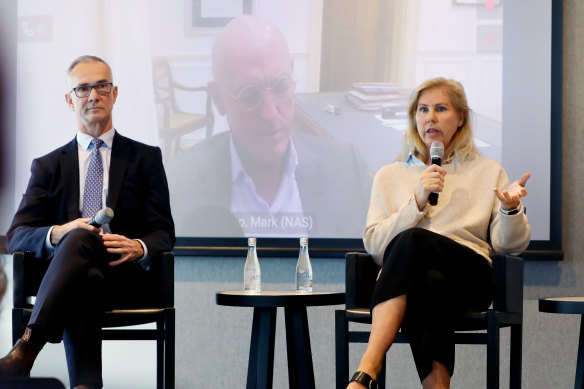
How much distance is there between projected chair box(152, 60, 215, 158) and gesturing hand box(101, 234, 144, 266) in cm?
113

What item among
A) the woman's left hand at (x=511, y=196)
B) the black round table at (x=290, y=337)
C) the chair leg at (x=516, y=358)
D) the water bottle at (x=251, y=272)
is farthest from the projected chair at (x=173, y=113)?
the chair leg at (x=516, y=358)

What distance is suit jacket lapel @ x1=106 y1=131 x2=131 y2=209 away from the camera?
2801mm

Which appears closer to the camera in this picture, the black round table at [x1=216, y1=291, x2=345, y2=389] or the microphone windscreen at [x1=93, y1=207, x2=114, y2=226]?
the microphone windscreen at [x1=93, y1=207, x2=114, y2=226]

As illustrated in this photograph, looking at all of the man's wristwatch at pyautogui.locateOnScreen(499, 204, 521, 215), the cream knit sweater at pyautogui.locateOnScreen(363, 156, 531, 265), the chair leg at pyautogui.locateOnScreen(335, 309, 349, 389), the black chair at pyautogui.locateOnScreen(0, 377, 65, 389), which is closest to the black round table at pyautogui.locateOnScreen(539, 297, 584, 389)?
the cream knit sweater at pyautogui.locateOnScreen(363, 156, 531, 265)

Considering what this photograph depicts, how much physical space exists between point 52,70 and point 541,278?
2634 millimetres

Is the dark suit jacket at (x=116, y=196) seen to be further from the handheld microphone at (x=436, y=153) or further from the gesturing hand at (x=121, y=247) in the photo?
the handheld microphone at (x=436, y=153)

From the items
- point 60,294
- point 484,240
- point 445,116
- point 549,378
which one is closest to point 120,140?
point 60,294

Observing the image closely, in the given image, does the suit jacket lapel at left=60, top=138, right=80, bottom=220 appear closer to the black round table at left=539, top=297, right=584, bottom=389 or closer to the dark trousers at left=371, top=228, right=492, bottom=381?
the dark trousers at left=371, top=228, right=492, bottom=381

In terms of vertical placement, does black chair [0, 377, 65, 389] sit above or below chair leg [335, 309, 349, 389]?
above

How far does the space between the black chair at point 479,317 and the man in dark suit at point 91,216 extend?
723mm

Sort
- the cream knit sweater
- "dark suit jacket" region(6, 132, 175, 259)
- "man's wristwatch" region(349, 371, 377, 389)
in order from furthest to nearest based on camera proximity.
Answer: "dark suit jacket" region(6, 132, 175, 259) < the cream knit sweater < "man's wristwatch" region(349, 371, 377, 389)

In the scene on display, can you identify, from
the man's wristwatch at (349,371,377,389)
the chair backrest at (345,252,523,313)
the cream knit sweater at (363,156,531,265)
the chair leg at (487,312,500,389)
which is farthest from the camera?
the cream knit sweater at (363,156,531,265)

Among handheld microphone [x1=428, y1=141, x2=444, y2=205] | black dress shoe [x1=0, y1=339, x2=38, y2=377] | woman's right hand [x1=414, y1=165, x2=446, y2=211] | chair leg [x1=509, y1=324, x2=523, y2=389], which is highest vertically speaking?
handheld microphone [x1=428, y1=141, x2=444, y2=205]

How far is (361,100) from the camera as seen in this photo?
3.51 metres
